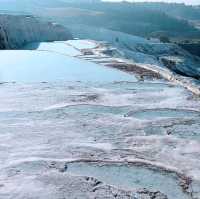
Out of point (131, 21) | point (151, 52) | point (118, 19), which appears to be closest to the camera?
point (151, 52)

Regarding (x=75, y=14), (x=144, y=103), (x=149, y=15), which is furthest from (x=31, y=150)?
(x=149, y=15)

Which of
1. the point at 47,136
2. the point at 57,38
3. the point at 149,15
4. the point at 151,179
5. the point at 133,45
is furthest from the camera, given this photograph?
the point at 149,15

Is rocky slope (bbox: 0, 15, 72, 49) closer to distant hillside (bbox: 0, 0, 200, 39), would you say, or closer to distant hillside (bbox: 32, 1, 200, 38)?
distant hillside (bbox: 0, 0, 200, 39)

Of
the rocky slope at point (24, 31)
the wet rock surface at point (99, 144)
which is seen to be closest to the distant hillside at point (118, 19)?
the rocky slope at point (24, 31)

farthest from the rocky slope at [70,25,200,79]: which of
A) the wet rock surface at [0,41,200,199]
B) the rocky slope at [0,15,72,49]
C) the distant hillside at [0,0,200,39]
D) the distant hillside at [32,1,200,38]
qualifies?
the distant hillside at [32,1,200,38]

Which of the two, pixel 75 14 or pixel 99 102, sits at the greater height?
pixel 99 102

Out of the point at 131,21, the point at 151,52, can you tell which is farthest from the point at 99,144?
the point at 131,21

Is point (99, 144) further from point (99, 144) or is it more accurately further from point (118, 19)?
point (118, 19)

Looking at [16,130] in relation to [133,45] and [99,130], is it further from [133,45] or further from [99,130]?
[133,45]
